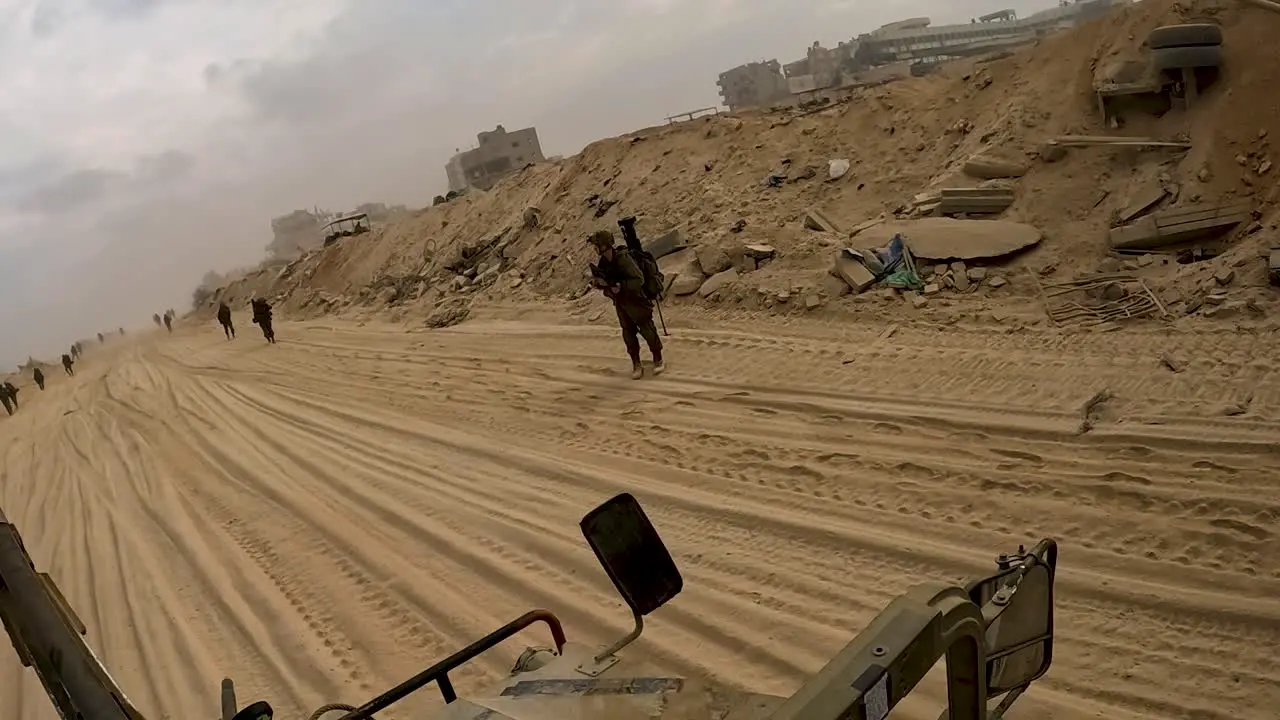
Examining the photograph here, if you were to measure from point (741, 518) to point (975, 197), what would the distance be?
6439mm

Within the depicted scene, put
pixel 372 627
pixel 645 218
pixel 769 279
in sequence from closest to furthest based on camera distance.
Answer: pixel 372 627 → pixel 769 279 → pixel 645 218

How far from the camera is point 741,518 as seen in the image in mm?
5461

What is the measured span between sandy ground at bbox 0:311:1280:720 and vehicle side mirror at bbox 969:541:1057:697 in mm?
869

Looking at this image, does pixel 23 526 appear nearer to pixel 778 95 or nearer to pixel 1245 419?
pixel 1245 419

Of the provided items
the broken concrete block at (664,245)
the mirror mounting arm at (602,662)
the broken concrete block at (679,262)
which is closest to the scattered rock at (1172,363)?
the mirror mounting arm at (602,662)

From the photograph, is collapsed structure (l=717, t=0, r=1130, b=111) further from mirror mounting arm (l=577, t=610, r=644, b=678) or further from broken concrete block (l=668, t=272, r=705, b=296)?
mirror mounting arm (l=577, t=610, r=644, b=678)

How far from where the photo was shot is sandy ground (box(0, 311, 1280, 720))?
395 centimetres

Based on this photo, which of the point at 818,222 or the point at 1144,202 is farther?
the point at 818,222

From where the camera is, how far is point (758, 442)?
21.6 ft

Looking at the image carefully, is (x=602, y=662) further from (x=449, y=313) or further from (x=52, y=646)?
(x=449, y=313)

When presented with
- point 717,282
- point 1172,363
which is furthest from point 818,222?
point 1172,363

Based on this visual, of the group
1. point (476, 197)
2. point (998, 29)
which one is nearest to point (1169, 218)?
point (476, 197)

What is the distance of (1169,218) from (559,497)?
21.4 ft

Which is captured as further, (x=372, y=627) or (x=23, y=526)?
(x=23, y=526)
